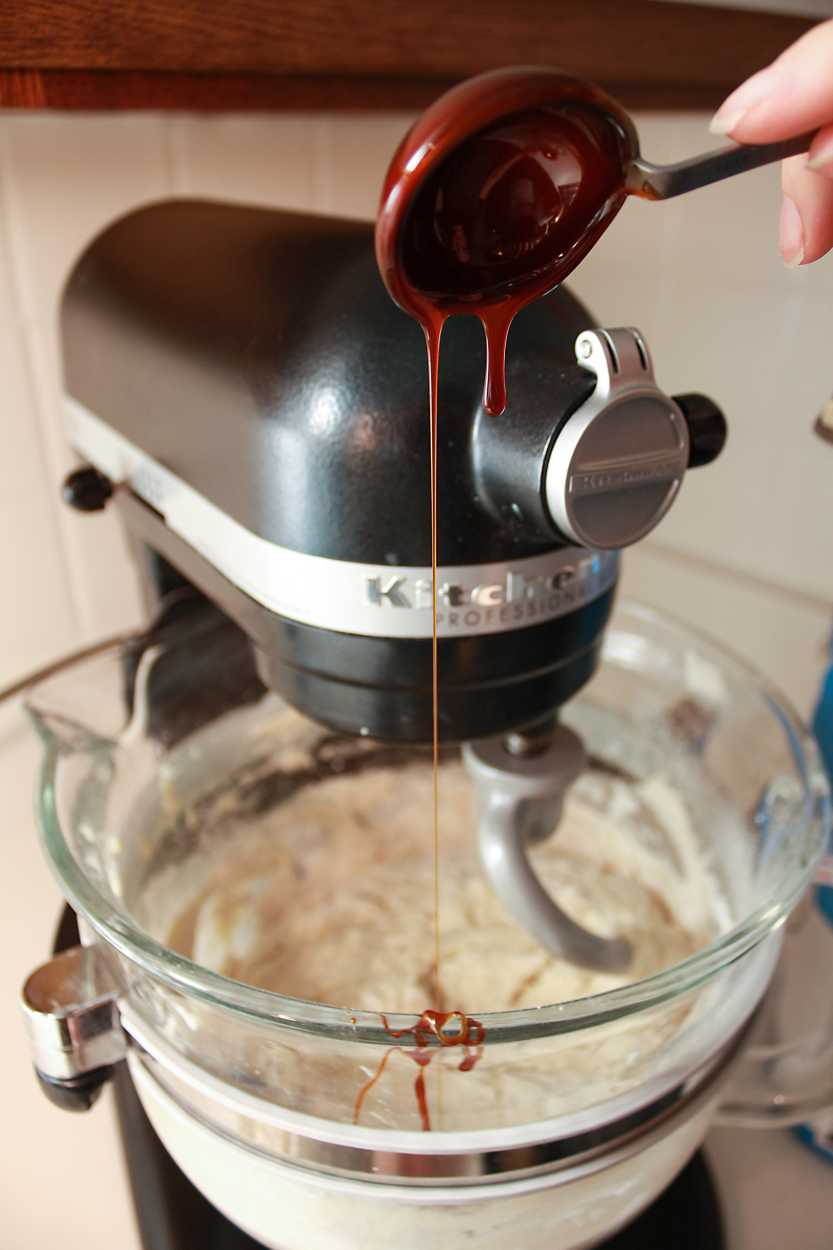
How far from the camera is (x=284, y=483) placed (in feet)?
0.97

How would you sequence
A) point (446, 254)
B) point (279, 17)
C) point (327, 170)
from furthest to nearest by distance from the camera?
point (327, 170), point (279, 17), point (446, 254)

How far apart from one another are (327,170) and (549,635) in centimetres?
45

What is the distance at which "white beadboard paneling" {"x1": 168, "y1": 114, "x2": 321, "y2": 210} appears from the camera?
0.58m

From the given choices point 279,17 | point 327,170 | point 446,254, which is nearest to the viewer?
point 446,254

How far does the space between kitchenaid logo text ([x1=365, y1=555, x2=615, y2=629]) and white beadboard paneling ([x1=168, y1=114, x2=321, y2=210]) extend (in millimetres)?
409

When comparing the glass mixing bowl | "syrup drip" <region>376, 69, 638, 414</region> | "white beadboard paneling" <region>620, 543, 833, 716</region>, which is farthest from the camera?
"white beadboard paneling" <region>620, 543, 833, 716</region>

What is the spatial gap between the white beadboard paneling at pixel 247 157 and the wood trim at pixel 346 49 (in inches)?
6.3

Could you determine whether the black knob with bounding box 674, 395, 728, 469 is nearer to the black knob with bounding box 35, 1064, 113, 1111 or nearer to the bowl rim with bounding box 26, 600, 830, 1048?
the bowl rim with bounding box 26, 600, 830, 1048

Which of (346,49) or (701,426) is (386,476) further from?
(346,49)

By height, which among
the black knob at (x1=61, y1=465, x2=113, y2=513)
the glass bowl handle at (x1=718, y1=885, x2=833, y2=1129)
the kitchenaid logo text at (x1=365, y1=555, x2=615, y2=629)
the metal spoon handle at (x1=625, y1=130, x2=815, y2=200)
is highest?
the metal spoon handle at (x1=625, y1=130, x2=815, y2=200)

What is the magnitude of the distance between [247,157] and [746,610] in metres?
0.45

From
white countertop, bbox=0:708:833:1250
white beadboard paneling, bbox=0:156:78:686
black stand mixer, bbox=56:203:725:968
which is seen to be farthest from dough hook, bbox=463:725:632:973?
white beadboard paneling, bbox=0:156:78:686

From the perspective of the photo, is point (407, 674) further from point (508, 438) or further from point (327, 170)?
point (327, 170)

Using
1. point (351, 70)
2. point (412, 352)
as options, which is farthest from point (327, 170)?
point (412, 352)
